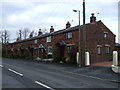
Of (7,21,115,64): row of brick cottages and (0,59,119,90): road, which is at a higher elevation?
(7,21,115,64): row of brick cottages

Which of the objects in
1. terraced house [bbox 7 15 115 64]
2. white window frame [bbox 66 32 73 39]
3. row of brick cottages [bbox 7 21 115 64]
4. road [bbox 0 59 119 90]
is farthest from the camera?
white window frame [bbox 66 32 73 39]

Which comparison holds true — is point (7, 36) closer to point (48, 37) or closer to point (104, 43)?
point (48, 37)

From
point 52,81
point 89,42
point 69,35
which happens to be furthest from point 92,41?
point 52,81

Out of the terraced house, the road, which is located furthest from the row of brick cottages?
the road

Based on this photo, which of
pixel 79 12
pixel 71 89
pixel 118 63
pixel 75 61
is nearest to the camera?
pixel 71 89

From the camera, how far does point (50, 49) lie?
44.7m

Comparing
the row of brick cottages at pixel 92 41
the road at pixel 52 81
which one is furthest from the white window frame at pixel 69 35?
the road at pixel 52 81

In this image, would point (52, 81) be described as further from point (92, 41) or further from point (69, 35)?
point (69, 35)

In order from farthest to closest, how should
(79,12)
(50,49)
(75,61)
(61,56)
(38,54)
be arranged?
(38,54), (50,49), (61,56), (75,61), (79,12)

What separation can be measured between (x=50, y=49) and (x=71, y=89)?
33.2m

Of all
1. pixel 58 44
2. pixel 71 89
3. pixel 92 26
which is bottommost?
pixel 71 89

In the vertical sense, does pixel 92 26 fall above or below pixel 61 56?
above

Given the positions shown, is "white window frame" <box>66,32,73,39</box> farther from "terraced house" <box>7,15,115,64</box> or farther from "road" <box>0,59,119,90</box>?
"road" <box>0,59,119,90</box>

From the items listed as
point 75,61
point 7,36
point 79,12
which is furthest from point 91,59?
point 7,36
